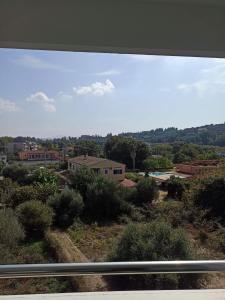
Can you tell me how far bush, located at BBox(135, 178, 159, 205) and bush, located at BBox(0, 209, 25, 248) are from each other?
3.98 feet

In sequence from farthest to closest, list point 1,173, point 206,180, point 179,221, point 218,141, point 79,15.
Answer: point 179,221
point 206,180
point 218,141
point 1,173
point 79,15

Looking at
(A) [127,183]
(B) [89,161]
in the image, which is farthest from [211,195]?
(B) [89,161]

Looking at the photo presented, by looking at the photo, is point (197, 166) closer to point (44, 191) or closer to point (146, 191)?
point (146, 191)

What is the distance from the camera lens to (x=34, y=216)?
134 inches

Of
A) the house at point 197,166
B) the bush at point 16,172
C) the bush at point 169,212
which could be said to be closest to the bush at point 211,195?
the house at point 197,166

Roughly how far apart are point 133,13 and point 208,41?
0.45 metres

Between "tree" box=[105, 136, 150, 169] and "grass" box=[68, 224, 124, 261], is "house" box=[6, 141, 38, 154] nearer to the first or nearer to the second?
"tree" box=[105, 136, 150, 169]

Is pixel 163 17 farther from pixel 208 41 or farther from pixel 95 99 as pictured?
pixel 95 99

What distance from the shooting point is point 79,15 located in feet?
5.85

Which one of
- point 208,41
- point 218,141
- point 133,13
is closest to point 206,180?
point 218,141

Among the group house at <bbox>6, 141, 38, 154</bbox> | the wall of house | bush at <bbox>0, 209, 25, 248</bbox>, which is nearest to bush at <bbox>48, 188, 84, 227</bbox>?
the wall of house

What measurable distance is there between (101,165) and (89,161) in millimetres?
146

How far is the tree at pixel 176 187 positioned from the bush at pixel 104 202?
477mm

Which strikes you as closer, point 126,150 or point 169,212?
point 126,150
